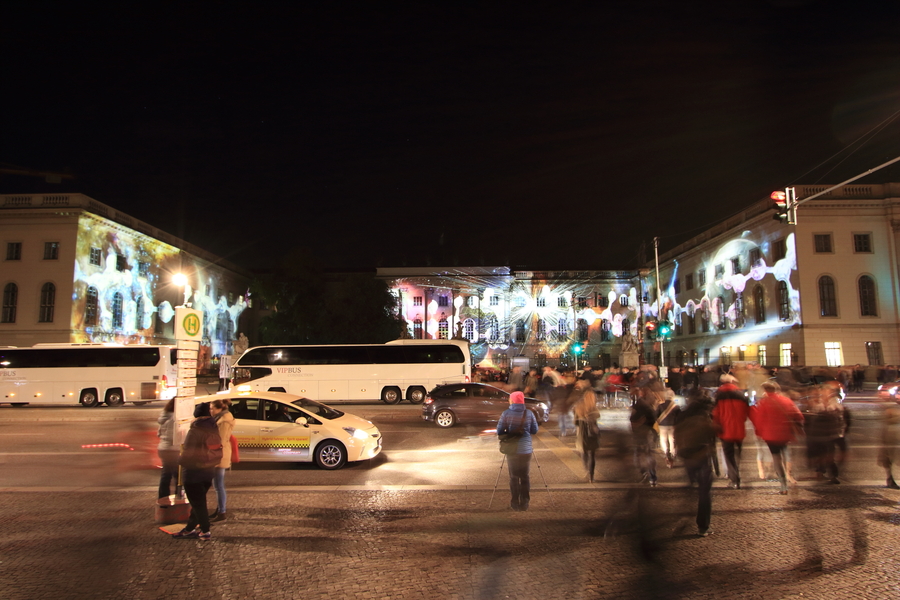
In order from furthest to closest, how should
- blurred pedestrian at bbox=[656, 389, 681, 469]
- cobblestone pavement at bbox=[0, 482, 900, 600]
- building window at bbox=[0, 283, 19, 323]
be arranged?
building window at bbox=[0, 283, 19, 323]
blurred pedestrian at bbox=[656, 389, 681, 469]
cobblestone pavement at bbox=[0, 482, 900, 600]

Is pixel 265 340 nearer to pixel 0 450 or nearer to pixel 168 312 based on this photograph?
pixel 168 312

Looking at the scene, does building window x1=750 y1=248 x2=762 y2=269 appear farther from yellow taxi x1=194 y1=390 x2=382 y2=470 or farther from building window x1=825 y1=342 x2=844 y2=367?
yellow taxi x1=194 y1=390 x2=382 y2=470

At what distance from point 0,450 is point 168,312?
45848 millimetres

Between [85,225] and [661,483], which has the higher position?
[85,225]

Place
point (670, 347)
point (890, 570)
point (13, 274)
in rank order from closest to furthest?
1. point (890, 570)
2. point (13, 274)
3. point (670, 347)

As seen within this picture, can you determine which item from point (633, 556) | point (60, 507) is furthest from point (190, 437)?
point (633, 556)

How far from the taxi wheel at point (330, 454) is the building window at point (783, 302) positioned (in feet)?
141

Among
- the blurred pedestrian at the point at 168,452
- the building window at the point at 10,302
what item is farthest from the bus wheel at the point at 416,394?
the building window at the point at 10,302

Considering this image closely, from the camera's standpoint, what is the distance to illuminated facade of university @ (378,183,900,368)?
43.0 metres

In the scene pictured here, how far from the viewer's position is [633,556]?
6312mm

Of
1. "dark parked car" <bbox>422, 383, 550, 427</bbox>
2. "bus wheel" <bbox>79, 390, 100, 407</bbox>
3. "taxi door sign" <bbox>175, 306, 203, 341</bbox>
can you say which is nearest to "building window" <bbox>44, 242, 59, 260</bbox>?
"bus wheel" <bbox>79, 390, 100, 407</bbox>

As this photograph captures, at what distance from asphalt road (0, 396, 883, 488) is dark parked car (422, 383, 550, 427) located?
43cm

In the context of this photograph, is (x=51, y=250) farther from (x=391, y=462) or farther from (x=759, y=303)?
(x=759, y=303)

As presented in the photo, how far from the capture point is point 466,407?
64.2 ft
